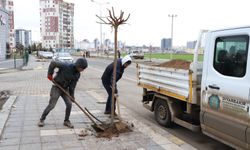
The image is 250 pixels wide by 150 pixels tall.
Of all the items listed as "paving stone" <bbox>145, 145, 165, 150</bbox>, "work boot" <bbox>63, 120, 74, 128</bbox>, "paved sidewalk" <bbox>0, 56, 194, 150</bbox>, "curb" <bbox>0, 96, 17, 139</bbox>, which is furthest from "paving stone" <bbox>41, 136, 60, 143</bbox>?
"paving stone" <bbox>145, 145, 165, 150</bbox>

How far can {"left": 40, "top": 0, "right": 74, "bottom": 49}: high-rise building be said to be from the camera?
94562 mm

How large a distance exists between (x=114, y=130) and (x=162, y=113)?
1218 mm

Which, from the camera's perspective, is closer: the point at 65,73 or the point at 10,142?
the point at 10,142

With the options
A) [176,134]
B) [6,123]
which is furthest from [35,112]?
[176,134]

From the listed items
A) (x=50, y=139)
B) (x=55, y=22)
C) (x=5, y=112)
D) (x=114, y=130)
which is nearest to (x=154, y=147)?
(x=114, y=130)

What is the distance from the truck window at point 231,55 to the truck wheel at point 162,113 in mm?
1970

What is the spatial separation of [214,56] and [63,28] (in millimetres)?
104259

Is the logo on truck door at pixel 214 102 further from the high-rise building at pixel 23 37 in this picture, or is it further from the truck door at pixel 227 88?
the high-rise building at pixel 23 37

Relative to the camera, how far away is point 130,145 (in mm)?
5289

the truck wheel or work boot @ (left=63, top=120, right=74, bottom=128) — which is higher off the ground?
the truck wheel

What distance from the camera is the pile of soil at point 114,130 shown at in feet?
19.1

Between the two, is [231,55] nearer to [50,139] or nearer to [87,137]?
[87,137]

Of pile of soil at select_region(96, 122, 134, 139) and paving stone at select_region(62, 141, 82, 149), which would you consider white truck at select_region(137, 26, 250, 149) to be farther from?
paving stone at select_region(62, 141, 82, 149)

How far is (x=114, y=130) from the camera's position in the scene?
6.04 m
